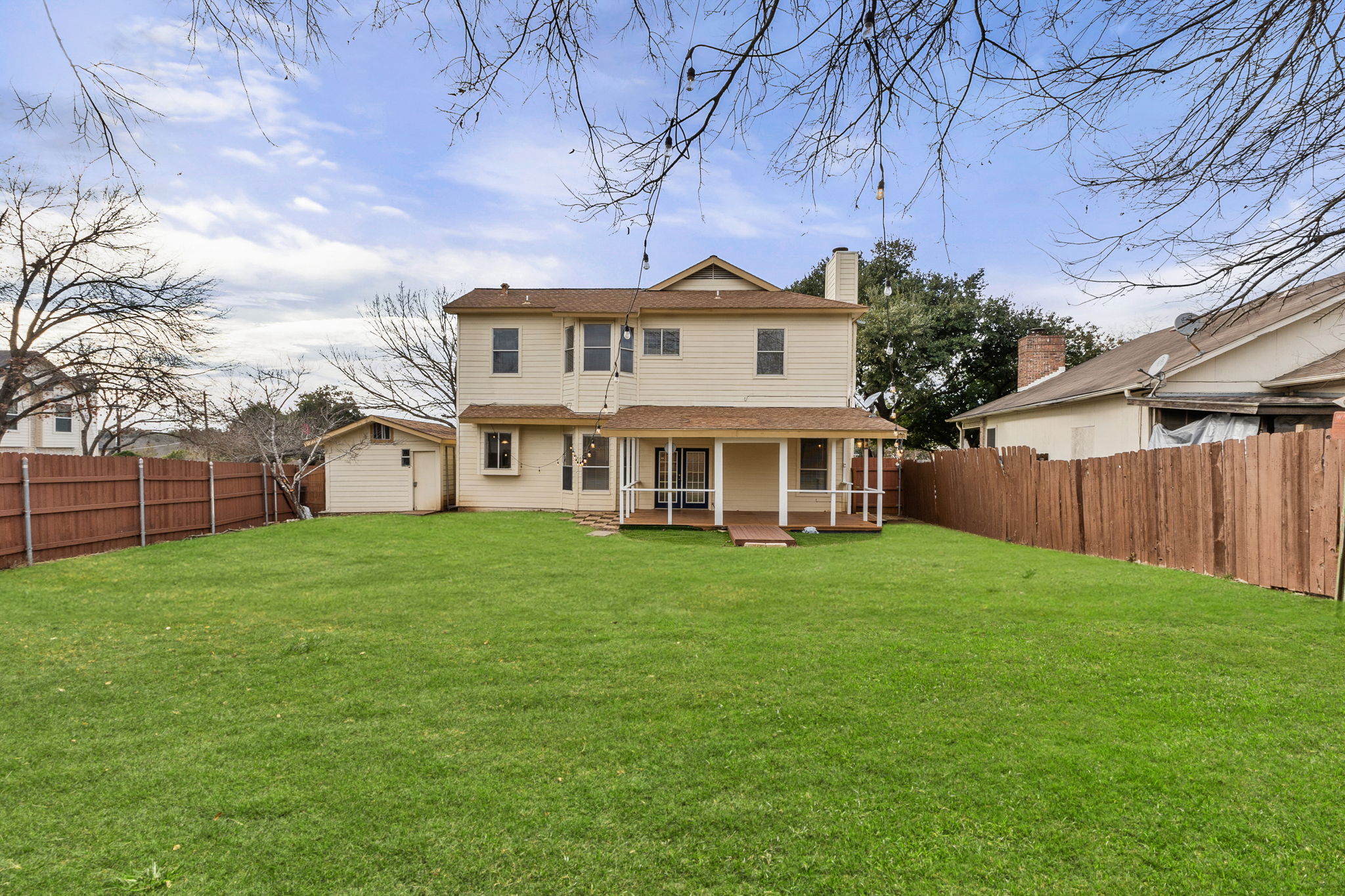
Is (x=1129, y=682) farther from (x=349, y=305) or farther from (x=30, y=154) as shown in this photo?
(x=349, y=305)

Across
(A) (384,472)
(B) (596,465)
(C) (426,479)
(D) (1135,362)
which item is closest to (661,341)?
(B) (596,465)

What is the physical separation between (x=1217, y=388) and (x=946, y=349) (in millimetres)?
18439

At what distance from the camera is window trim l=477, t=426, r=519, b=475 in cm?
1870

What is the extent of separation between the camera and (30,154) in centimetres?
286

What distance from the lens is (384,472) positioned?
795 inches

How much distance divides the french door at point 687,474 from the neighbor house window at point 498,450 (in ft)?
13.8

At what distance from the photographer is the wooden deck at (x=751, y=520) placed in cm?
1471

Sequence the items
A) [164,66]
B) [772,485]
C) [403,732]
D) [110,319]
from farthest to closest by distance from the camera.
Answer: [772,485] → [110,319] → [403,732] → [164,66]

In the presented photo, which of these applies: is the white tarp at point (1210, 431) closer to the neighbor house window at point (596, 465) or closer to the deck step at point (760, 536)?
the deck step at point (760, 536)

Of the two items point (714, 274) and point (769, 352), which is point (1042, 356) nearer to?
point (769, 352)

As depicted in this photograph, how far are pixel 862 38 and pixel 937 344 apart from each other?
29825 millimetres

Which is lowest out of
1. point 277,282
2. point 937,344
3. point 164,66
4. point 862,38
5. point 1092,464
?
point 1092,464

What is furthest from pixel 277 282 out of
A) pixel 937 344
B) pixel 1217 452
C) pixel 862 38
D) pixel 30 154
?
pixel 937 344

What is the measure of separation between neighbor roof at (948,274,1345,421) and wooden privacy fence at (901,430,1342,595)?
1712 mm
